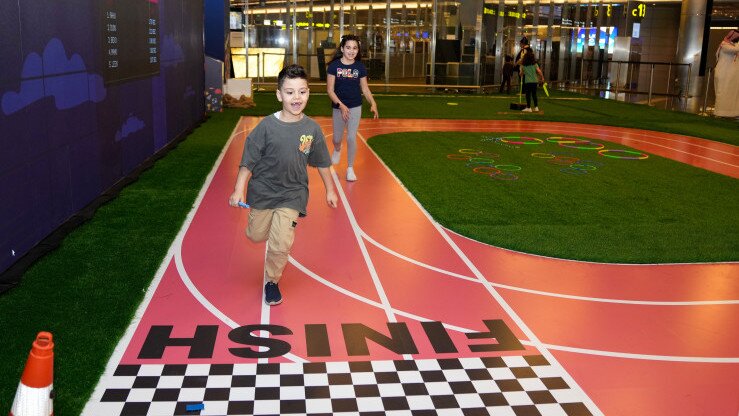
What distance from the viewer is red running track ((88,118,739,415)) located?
4969 mm

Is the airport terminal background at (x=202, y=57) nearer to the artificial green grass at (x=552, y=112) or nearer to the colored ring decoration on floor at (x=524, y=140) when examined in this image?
the artificial green grass at (x=552, y=112)

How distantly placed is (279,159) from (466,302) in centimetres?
190

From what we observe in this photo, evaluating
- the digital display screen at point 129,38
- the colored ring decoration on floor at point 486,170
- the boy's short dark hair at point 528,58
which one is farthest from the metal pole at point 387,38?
the colored ring decoration on floor at point 486,170

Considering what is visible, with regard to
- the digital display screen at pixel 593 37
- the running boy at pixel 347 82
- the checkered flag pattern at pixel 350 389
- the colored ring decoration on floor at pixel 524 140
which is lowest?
the checkered flag pattern at pixel 350 389

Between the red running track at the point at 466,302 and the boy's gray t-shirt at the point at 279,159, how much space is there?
0.84 m

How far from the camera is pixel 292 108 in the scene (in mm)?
5750

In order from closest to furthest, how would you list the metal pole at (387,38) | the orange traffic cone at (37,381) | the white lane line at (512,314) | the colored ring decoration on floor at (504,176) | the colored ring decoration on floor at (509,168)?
the orange traffic cone at (37,381) < the white lane line at (512,314) < the colored ring decoration on floor at (504,176) < the colored ring decoration on floor at (509,168) < the metal pole at (387,38)

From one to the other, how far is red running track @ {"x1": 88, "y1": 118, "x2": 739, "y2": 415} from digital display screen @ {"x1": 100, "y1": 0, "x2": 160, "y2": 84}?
2752 millimetres

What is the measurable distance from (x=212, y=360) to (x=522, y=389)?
1985 mm

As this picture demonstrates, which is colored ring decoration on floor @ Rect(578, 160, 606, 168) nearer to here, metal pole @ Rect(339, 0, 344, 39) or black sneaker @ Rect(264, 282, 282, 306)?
black sneaker @ Rect(264, 282, 282, 306)

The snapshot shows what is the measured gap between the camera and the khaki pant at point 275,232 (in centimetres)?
590

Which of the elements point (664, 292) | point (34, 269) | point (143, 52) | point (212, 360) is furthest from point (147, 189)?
point (664, 292)

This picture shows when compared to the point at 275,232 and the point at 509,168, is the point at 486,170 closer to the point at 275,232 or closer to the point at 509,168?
the point at 509,168

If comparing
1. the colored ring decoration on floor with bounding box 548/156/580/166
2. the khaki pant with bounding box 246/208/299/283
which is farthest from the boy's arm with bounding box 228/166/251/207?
the colored ring decoration on floor with bounding box 548/156/580/166
